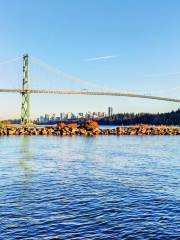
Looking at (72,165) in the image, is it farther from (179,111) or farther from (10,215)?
(179,111)

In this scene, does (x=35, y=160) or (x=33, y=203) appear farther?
(x=35, y=160)

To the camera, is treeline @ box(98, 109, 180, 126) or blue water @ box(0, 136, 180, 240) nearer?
blue water @ box(0, 136, 180, 240)

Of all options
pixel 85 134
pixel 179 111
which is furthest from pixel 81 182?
pixel 179 111

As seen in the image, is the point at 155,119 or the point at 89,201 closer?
the point at 89,201

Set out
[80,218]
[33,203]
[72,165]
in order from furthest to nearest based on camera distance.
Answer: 1. [72,165]
2. [33,203]
3. [80,218]

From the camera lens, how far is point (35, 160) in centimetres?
3042

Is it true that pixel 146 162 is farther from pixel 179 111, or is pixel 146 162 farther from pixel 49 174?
pixel 179 111

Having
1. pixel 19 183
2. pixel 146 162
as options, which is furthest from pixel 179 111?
pixel 19 183

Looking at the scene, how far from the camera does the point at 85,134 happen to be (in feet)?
242

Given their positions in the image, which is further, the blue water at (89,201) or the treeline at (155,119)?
the treeline at (155,119)

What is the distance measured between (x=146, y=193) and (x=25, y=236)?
7130 mm

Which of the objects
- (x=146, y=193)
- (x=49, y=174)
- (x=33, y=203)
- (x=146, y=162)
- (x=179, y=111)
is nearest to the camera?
(x=33, y=203)

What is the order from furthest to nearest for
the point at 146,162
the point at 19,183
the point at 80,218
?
the point at 146,162
the point at 19,183
the point at 80,218

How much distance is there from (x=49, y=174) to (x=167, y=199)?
28.2ft
